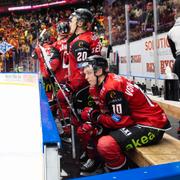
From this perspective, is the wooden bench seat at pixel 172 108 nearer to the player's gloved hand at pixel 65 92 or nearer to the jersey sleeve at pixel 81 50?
the jersey sleeve at pixel 81 50

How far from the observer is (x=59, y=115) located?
4105 millimetres

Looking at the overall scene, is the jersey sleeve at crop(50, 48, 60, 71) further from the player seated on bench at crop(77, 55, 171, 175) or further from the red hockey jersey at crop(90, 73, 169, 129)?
the red hockey jersey at crop(90, 73, 169, 129)

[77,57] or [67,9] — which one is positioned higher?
[67,9]

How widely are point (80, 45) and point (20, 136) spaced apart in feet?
5.95

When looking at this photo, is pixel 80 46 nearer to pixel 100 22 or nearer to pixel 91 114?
pixel 91 114

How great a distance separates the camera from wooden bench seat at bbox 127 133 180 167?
6.82 feet

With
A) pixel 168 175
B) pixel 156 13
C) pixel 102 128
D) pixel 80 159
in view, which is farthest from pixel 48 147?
pixel 156 13

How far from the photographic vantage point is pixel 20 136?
5.24 feet

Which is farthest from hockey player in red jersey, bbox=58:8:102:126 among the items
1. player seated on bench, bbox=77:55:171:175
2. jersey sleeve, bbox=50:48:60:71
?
player seated on bench, bbox=77:55:171:175

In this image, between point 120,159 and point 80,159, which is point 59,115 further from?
point 120,159

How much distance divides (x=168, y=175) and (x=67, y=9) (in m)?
21.1

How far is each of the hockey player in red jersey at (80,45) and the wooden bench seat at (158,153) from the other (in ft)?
3.64

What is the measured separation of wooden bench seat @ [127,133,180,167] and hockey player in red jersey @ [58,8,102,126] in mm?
1111

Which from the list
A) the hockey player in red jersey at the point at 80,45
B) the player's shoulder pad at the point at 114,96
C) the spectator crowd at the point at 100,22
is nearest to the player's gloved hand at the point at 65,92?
the hockey player in red jersey at the point at 80,45
